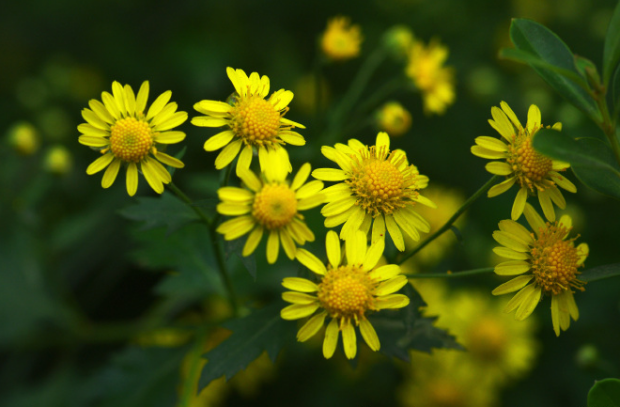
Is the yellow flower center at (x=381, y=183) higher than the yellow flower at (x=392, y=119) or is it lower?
higher

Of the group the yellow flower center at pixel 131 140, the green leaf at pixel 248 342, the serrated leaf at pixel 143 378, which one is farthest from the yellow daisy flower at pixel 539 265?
the serrated leaf at pixel 143 378

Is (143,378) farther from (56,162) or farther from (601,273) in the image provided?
(601,273)

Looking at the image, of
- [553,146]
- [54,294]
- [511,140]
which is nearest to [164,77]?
[54,294]

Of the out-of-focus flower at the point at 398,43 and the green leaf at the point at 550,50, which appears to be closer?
the green leaf at the point at 550,50

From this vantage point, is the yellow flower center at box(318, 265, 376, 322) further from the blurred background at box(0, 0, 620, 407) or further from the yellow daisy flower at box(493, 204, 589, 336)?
the blurred background at box(0, 0, 620, 407)

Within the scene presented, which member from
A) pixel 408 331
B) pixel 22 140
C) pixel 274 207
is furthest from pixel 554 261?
pixel 22 140

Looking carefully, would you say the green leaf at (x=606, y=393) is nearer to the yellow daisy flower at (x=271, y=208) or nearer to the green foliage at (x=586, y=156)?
the green foliage at (x=586, y=156)
